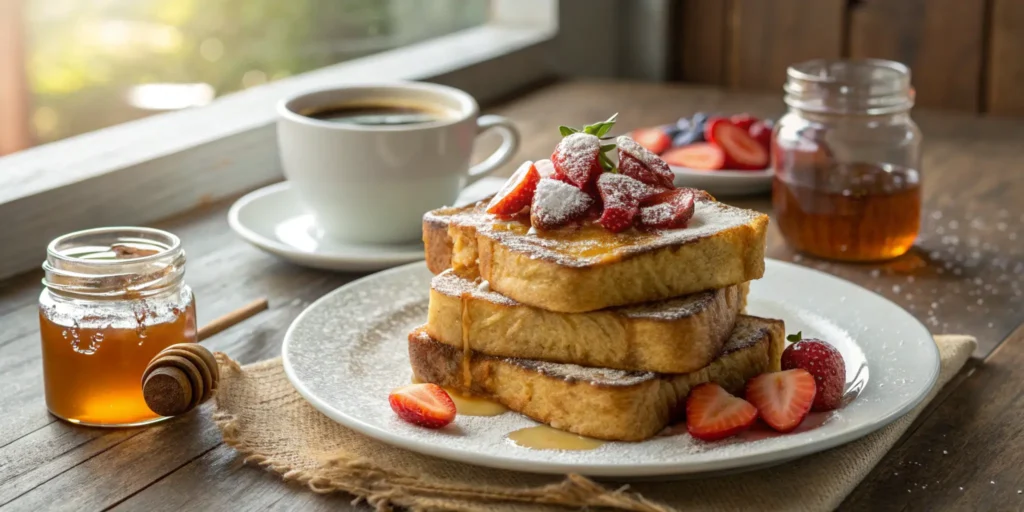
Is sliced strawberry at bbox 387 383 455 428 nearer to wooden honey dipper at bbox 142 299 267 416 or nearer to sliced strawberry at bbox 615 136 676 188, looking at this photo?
wooden honey dipper at bbox 142 299 267 416

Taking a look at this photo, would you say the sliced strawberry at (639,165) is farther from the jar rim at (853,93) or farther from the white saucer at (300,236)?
the jar rim at (853,93)

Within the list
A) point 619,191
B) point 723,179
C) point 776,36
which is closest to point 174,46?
point 776,36

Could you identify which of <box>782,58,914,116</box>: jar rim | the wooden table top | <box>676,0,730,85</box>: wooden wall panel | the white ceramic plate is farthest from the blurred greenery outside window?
the white ceramic plate

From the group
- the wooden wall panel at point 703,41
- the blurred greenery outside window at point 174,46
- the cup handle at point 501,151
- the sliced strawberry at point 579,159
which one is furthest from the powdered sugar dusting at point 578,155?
the wooden wall panel at point 703,41

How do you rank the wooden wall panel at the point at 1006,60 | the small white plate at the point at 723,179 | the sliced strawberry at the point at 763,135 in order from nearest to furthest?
the small white plate at the point at 723,179, the sliced strawberry at the point at 763,135, the wooden wall panel at the point at 1006,60

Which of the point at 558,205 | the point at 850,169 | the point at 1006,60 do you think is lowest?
the point at 1006,60

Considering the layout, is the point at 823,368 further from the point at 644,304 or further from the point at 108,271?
the point at 108,271

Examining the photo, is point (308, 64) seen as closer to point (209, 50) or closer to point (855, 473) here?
point (209, 50)

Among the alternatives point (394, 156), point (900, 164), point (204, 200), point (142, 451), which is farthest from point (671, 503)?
point (204, 200)
